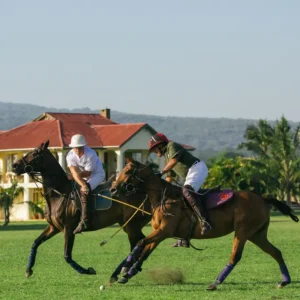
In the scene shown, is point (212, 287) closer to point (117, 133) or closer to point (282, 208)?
point (282, 208)

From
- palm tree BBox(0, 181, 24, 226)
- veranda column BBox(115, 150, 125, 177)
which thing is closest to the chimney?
veranda column BBox(115, 150, 125, 177)

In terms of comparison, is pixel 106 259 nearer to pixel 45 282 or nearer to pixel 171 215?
pixel 45 282

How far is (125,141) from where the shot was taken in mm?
76438

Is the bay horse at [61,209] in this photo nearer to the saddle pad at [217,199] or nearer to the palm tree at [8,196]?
the saddle pad at [217,199]

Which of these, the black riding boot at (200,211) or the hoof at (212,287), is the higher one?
the black riding boot at (200,211)

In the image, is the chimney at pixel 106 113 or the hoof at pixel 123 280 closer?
the hoof at pixel 123 280

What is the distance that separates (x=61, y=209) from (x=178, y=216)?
112 inches

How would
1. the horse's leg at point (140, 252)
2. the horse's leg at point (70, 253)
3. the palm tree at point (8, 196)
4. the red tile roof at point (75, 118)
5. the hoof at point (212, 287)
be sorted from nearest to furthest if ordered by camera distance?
1. the hoof at point (212, 287)
2. the horse's leg at point (140, 252)
3. the horse's leg at point (70, 253)
4. the palm tree at point (8, 196)
5. the red tile roof at point (75, 118)

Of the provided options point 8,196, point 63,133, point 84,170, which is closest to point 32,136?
point 63,133

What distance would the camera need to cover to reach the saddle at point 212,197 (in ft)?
51.9

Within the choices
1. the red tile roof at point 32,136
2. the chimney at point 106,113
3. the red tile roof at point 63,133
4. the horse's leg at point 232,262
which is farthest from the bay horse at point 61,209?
the chimney at point 106,113

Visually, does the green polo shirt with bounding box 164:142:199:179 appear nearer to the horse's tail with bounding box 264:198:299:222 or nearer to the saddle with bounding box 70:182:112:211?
the horse's tail with bounding box 264:198:299:222

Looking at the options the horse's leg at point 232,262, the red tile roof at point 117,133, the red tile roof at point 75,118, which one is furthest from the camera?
the red tile roof at point 75,118

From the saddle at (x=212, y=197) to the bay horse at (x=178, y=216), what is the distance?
0.07m
